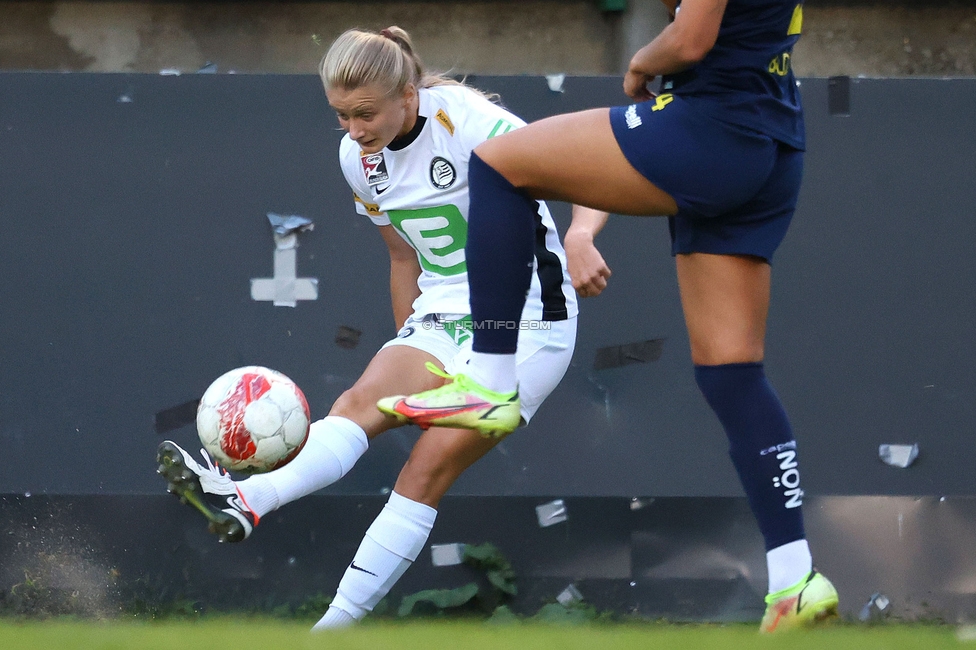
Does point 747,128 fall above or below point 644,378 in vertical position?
above

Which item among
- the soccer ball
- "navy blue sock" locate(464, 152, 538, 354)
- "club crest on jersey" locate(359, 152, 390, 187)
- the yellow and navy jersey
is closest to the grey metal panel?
the soccer ball

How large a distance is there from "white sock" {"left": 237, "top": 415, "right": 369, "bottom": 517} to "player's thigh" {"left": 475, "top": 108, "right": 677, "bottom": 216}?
1139 mm

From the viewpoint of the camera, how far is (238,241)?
4.26 meters

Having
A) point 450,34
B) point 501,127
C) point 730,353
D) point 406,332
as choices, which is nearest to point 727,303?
point 730,353

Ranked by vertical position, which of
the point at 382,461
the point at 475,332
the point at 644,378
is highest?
the point at 475,332

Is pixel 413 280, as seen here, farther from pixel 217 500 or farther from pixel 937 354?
pixel 937 354

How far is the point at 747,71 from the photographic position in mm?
2438

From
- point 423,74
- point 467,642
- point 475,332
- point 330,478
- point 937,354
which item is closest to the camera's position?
point 467,642

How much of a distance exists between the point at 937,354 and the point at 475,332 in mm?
2324

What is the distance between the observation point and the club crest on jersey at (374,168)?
3.52 m

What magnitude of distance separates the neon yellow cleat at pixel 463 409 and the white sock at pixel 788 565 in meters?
0.66

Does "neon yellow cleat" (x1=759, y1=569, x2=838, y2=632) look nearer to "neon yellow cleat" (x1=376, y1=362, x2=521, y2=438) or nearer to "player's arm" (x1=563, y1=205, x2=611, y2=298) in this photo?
"neon yellow cleat" (x1=376, y1=362, x2=521, y2=438)

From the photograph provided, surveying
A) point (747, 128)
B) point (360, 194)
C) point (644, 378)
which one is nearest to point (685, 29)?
point (747, 128)

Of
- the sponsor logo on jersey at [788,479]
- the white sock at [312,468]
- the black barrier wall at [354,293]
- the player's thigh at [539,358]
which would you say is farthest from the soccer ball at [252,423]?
the sponsor logo on jersey at [788,479]
